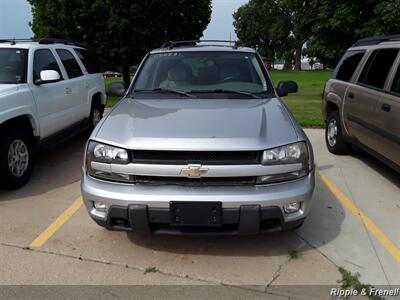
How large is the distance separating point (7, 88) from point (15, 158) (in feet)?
2.75

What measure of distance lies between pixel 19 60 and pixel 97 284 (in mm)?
3624

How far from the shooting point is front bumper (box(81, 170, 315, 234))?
3203 millimetres

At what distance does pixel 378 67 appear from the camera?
5.58 m

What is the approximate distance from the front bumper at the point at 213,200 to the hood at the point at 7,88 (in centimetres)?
234

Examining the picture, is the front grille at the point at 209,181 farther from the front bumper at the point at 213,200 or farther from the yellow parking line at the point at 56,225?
the yellow parking line at the point at 56,225

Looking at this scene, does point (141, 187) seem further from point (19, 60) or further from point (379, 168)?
point (379, 168)

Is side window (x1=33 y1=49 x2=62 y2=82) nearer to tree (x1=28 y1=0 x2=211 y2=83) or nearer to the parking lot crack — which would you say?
the parking lot crack

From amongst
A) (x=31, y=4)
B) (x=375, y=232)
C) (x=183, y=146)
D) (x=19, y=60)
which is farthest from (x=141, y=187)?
(x=31, y=4)

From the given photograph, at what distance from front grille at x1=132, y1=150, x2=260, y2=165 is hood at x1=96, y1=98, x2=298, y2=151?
0.16 feet

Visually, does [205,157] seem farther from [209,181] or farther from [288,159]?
[288,159]

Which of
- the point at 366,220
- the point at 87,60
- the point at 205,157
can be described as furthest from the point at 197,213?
the point at 87,60

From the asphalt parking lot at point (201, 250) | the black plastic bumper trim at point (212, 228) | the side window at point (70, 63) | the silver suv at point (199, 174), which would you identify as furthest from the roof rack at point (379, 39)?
the side window at point (70, 63)

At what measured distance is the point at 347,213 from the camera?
4.55 m

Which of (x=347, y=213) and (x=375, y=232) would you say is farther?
(x=347, y=213)
